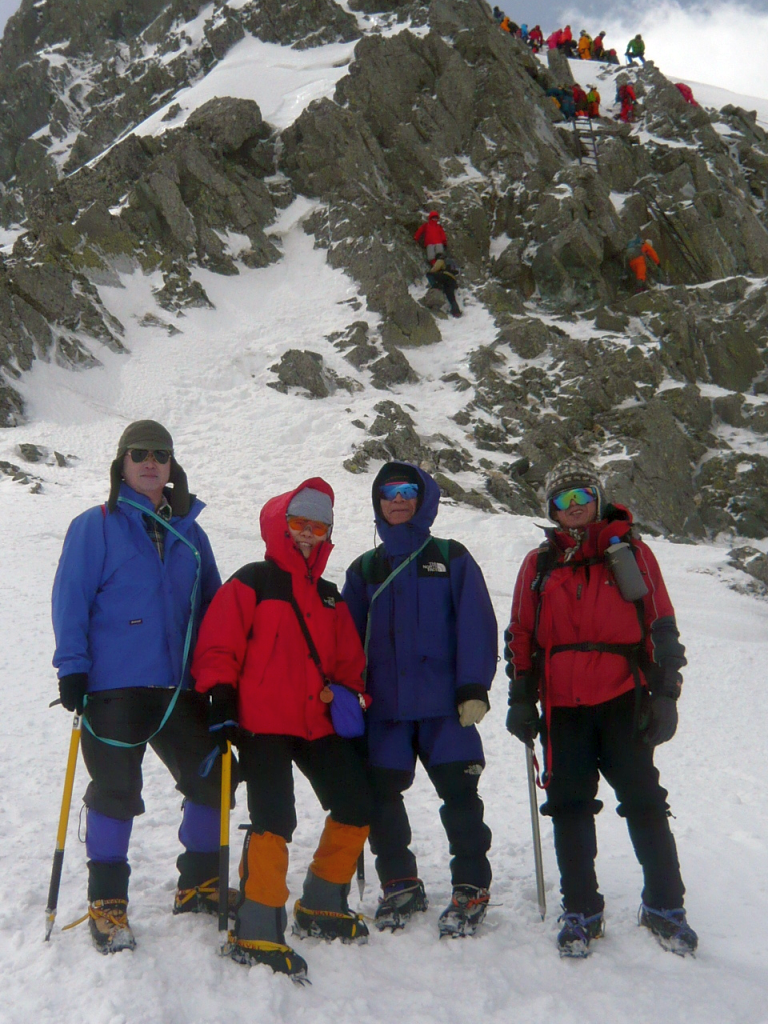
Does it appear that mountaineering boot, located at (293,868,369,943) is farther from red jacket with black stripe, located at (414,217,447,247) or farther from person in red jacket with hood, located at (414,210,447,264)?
red jacket with black stripe, located at (414,217,447,247)

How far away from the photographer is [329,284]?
23.7 metres

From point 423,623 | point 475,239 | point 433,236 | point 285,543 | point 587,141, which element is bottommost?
point 423,623

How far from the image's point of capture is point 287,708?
317cm

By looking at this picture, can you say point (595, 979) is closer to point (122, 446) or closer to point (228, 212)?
point (122, 446)

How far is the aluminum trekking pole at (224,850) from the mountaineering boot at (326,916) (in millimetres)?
322

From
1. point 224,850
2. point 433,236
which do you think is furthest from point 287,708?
point 433,236

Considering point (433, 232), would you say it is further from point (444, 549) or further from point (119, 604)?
point (119, 604)

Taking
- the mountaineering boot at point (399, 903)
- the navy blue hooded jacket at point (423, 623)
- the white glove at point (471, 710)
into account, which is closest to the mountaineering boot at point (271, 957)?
→ the mountaineering boot at point (399, 903)

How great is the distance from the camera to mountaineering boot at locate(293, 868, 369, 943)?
307cm

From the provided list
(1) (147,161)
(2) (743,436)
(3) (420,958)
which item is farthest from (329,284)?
(3) (420,958)

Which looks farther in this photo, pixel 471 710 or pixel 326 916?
pixel 471 710

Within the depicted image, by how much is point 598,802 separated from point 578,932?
0.55 metres

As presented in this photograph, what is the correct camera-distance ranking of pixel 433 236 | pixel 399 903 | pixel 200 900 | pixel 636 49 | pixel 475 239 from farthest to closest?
pixel 636 49 → pixel 475 239 → pixel 433 236 → pixel 399 903 → pixel 200 900

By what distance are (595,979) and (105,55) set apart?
53868mm
